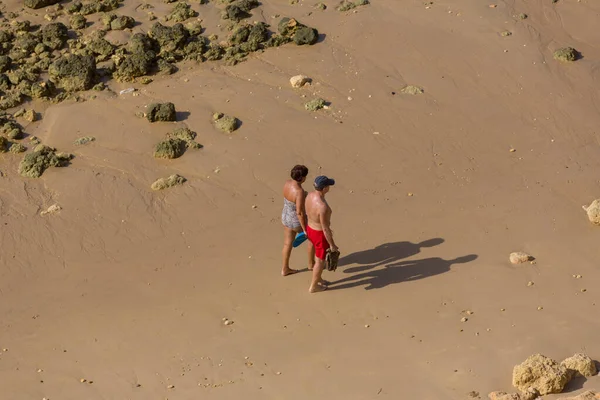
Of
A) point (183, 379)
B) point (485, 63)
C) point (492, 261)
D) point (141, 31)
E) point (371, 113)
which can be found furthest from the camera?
point (141, 31)

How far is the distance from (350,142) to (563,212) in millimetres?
3003

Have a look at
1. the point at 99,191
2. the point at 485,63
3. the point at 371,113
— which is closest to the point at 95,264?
the point at 99,191

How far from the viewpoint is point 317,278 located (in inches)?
336

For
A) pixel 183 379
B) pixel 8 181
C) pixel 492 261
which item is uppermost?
pixel 492 261

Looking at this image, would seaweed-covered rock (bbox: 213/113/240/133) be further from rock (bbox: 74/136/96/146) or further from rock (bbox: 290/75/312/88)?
rock (bbox: 74/136/96/146)

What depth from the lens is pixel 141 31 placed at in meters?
13.5

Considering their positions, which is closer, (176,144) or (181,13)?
(176,144)

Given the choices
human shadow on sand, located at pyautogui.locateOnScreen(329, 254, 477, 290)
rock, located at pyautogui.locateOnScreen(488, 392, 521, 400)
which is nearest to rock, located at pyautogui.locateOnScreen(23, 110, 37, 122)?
human shadow on sand, located at pyautogui.locateOnScreen(329, 254, 477, 290)

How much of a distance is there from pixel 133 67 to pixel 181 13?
1644 millimetres

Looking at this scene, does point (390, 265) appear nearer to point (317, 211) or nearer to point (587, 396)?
point (317, 211)

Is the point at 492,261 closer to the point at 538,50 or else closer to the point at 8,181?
the point at 538,50

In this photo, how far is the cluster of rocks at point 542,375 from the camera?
682 centimetres

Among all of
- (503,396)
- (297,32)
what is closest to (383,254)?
(503,396)

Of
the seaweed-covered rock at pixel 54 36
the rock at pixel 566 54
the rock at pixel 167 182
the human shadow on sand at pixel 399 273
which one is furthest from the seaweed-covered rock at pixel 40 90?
the rock at pixel 566 54
